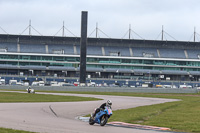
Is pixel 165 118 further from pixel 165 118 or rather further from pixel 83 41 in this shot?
pixel 83 41

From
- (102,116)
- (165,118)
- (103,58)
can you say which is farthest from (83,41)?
(102,116)

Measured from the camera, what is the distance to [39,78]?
126 metres

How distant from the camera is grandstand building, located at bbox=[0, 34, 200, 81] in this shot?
136 meters

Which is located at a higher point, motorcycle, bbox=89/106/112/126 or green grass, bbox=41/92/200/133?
motorcycle, bbox=89/106/112/126

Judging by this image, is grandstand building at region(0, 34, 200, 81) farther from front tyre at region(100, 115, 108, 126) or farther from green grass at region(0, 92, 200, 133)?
front tyre at region(100, 115, 108, 126)

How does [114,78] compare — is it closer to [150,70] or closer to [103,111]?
[150,70]

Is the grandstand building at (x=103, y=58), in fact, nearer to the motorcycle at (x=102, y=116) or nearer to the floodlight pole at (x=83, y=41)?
the floodlight pole at (x=83, y=41)

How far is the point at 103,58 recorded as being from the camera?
138625 mm

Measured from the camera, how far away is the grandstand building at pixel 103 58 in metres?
136

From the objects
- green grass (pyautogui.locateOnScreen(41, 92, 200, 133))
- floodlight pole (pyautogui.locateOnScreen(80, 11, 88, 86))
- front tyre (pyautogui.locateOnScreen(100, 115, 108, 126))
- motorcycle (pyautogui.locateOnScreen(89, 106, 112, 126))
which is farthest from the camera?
floodlight pole (pyautogui.locateOnScreen(80, 11, 88, 86))

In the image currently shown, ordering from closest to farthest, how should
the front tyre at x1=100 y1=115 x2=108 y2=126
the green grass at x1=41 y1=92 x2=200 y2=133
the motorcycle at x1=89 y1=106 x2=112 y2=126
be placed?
the green grass at x1=41 y1=92 x2=200 y2=133, the front tyre at x1=100 y1=115 x2=108 y2=126, the motorcycle at x1=89 y1=106 x2=112 y2=126

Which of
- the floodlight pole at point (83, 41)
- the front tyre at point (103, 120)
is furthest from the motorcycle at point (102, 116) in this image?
the floodlight pole at point (83, 41)

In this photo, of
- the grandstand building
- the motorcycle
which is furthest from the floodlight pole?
the motorcycle

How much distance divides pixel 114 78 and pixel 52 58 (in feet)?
77.3
